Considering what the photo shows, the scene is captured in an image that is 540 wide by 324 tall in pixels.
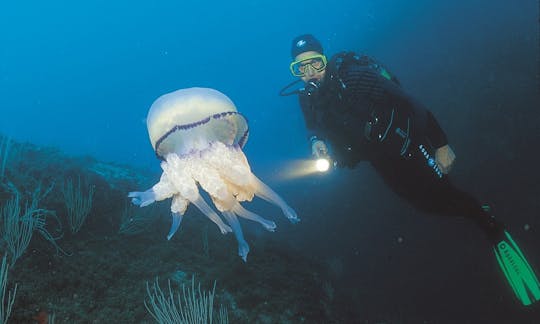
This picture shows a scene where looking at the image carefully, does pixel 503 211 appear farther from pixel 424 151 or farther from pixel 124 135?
pixel 124 135

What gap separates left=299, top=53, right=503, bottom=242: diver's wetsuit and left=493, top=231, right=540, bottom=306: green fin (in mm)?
233

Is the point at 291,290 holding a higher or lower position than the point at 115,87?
lower

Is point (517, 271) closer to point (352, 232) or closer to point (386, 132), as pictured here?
point (386, 132)

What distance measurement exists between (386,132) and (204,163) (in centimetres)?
323

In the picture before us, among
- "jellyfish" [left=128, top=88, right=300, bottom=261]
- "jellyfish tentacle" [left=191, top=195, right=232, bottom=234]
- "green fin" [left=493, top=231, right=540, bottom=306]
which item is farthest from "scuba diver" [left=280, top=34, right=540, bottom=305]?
"jellyfish tentacle" [left=191, top=195, right=232, bottom=234]

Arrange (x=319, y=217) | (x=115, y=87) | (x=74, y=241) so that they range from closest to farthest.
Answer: (x=74, y=241), (x=319, y=217), (x=115, y=87)

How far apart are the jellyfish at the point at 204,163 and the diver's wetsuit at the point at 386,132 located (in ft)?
7.58

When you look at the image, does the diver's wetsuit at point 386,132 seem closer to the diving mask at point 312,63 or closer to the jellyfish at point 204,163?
the diving mask at point 312,63

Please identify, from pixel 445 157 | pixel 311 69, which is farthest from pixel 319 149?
pixel 445 157

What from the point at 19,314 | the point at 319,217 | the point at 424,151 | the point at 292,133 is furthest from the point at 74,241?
the point at 292,133

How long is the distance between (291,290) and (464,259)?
5760 millimetres

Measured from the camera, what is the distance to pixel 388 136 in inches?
199

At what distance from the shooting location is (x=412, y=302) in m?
8.34

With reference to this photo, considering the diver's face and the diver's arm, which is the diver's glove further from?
the diver's face
